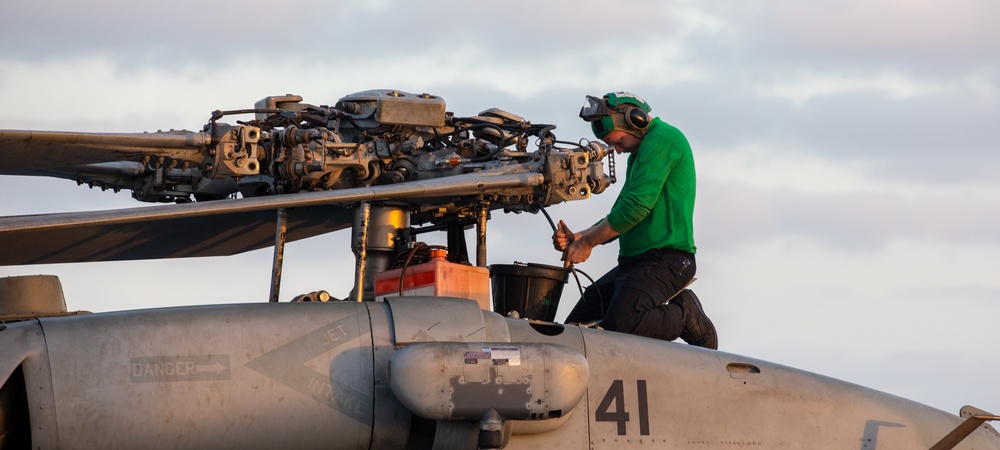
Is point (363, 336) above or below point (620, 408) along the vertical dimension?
above

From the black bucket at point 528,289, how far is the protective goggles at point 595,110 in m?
1.22

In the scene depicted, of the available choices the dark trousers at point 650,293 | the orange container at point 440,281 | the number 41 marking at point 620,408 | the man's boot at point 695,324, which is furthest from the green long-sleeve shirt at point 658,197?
the number 41 marking at point 620,408

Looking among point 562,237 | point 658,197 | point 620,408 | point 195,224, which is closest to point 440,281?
point 562,237

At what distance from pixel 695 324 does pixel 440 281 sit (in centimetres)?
216

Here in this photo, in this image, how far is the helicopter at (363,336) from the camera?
9.10 meters

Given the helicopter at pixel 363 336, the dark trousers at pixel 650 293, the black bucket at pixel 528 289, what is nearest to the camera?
the helicopter at pixel 363 336

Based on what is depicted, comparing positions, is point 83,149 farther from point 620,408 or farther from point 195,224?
point 620,408

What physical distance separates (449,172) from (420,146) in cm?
30

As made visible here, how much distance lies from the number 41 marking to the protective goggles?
2333 mm

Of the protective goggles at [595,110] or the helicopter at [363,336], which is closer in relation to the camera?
the helicopter at [363,336]

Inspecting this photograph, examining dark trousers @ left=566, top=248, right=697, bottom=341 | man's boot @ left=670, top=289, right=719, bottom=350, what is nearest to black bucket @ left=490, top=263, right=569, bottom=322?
dark trousers @ left=566, top=248, right=697, bottom=341

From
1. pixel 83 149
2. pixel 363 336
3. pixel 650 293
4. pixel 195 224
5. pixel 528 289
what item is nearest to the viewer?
pixel 363 336

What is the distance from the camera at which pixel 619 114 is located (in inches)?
450

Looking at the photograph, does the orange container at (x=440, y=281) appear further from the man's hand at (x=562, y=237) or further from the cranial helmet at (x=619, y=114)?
the cranial helmet at (x=619, y=114)
